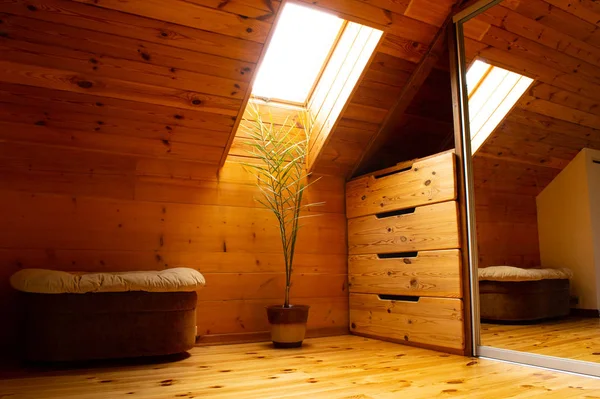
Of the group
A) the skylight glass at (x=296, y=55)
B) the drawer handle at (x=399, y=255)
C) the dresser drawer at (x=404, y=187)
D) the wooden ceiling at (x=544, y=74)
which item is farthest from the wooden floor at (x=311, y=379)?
the skylight glass at (x=296, y=55)

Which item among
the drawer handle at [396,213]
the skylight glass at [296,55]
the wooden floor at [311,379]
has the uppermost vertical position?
the skylight glass at [296,55]

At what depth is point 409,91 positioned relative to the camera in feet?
9.46

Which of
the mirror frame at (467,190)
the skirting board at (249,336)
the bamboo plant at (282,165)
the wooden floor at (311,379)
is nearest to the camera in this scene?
the wooden floor at (311,379)

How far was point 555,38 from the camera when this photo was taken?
85.0 inches

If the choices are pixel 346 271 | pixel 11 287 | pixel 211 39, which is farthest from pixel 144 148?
pixel 346 271

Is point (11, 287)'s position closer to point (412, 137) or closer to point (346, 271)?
point (346, 271)

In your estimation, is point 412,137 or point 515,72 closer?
point 515,72

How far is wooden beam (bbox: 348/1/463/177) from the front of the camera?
2.71 meters

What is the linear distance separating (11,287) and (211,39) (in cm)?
158

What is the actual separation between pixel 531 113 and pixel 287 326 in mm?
1691

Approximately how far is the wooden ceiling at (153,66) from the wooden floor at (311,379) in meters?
1.22

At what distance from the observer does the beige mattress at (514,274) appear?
7.29ft

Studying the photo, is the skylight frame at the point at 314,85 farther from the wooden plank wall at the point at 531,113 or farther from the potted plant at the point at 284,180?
the wooden plank wall at the point at 531,113

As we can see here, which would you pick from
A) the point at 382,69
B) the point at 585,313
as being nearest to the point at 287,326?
the point at 585,313
